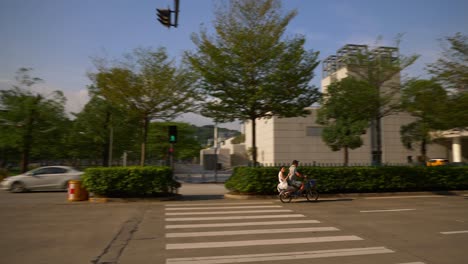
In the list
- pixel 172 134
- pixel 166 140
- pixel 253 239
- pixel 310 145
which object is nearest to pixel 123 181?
pixel 172 134

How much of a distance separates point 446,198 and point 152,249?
49.3 ft

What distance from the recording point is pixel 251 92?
16750 mm

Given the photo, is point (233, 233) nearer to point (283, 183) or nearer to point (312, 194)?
point (283, 183)

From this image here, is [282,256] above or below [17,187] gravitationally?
below

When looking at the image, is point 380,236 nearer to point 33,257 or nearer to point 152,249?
point 152,249

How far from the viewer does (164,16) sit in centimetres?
1030

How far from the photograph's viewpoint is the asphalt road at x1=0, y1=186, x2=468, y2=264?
6617 mm

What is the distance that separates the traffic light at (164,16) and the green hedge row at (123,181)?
6938 mm

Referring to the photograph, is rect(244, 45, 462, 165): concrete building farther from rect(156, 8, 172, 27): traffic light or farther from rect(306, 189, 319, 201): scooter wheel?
rect(156, 8, 172, 27): traffic light

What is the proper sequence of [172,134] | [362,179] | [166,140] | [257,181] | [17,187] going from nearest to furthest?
1. [257,181]
2. [172,134]
3. [362,179]
4. [17,187]
5. [166,140]

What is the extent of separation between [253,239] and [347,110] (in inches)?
655

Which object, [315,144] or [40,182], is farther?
[315,144]

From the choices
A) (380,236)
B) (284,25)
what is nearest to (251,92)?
(284,25)

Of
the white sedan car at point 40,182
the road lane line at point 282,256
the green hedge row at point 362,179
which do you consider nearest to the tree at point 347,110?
the green hedge row at point 362,179
